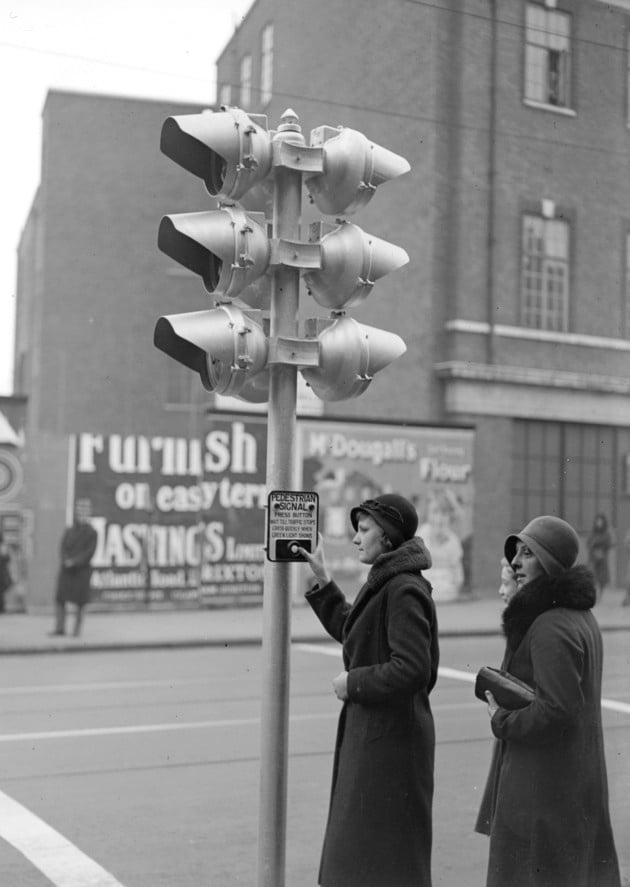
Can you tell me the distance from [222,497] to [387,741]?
1619 cm

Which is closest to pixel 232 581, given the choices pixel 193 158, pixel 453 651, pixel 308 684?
pixel 453 651

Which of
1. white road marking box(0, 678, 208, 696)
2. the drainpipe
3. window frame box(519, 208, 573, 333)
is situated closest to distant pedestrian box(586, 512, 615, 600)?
window frame box(519, 208, 573, 333)

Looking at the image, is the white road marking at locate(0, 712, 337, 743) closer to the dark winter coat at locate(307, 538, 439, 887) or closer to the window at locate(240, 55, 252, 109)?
the dark winter coat at locate(307, 538, 439, 887)

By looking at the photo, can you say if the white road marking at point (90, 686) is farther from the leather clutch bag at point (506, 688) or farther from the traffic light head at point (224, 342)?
the leather clutch bag at point (506, 688)

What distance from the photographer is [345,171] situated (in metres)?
4.55

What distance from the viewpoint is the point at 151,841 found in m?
6.17

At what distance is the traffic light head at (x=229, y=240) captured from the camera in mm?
4336

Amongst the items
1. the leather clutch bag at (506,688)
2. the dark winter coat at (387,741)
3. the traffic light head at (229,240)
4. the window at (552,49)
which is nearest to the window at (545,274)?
the window at (552,49)

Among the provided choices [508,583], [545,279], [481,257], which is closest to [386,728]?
[508,583]

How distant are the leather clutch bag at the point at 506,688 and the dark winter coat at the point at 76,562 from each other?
13.2m

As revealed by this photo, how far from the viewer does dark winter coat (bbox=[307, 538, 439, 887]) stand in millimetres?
3980

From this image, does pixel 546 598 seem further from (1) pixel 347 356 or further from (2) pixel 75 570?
(2) pixel 75 570

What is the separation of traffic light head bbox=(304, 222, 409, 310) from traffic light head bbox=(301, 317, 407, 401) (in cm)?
11

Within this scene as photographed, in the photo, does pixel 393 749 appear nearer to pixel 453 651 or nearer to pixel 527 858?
pixel 527 858
